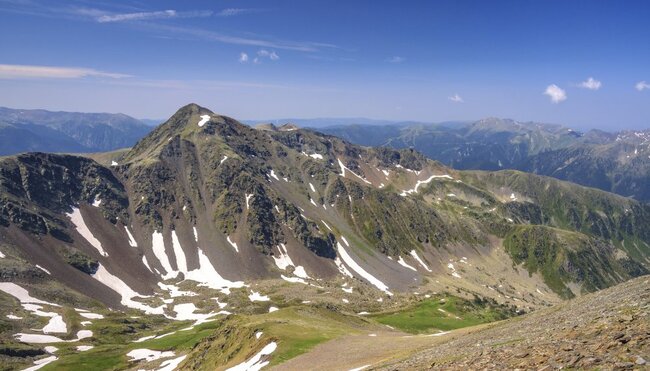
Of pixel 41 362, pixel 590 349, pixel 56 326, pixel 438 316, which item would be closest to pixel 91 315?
pixel 56 326

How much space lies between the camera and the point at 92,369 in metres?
125

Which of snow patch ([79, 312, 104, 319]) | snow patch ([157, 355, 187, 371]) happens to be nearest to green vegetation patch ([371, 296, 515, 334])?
snow patch ([157, 355, 187, 371])

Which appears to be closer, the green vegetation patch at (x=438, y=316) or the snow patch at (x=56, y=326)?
the green vegetation patch at (x=438, y=316)

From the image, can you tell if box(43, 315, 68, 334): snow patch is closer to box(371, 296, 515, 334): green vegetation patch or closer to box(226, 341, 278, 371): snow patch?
box(371, 296, 515, 334): green vegetation patch

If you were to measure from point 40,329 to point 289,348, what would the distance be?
460ft

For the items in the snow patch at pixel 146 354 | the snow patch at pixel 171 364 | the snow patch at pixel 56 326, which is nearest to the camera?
the snow patch at pixel 171 364

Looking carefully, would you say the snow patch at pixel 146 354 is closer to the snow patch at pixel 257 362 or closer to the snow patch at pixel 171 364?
the snow patch at pixel 171 364

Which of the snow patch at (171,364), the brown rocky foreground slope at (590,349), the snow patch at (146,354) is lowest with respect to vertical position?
the snow patch at (146,354)

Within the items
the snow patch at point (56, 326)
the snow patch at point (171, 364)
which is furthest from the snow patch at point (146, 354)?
the snow patch at point (56, 326)

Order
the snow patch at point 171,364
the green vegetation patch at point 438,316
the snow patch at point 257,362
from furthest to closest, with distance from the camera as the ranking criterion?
the green vegetation patch at point 438,316 → the snow patch at point 171,364 → the snow patch at point 257,362

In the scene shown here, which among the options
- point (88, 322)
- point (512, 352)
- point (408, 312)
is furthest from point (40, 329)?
point (512, 352)

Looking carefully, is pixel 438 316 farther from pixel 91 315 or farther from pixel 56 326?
pixel 56 326

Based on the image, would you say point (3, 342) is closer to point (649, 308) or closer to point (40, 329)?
point (40, 329)

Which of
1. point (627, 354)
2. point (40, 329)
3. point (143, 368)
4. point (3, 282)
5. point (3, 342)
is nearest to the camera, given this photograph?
point (627, 354)
